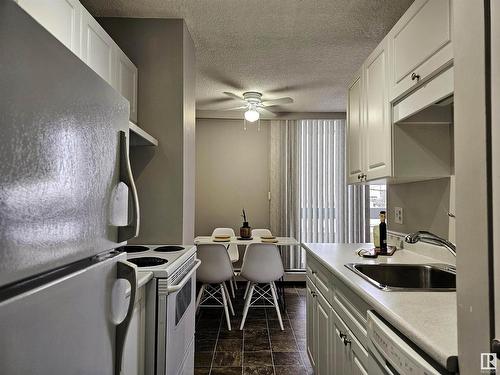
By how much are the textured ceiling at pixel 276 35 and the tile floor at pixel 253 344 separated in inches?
103

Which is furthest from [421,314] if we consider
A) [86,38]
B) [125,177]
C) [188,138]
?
[188,138]

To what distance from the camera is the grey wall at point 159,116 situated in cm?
246

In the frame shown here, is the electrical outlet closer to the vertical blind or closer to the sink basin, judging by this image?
the sink basin

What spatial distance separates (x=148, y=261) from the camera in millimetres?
1820

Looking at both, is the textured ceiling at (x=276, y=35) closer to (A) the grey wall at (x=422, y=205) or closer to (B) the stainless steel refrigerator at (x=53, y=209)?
(A) the grey wall at (x=422, y=205)

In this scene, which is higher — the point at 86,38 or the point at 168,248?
the point at 86,38

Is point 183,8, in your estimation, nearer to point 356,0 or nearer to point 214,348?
point 356,0

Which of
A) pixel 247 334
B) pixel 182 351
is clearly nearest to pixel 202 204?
pixel 247 334

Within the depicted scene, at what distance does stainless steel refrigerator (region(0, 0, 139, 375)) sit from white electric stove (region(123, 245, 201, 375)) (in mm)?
718

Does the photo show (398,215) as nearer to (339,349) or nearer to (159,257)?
(339,349)

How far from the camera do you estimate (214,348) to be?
9.79 ft
